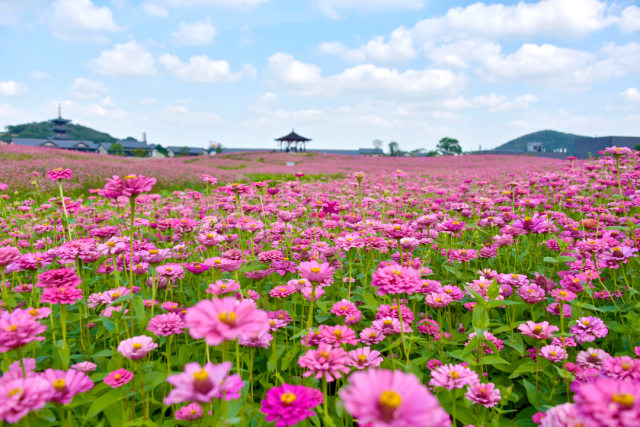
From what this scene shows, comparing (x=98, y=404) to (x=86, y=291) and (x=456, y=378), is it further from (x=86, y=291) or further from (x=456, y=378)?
(x=86, y=291)

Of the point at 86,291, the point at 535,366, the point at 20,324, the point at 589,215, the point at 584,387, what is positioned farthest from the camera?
the point at 589,215

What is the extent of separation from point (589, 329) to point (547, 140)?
7087 inches

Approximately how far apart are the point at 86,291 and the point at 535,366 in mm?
3152

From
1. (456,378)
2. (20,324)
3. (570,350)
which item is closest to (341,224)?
(570,350)

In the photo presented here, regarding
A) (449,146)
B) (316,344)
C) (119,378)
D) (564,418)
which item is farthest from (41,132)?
(564,418)

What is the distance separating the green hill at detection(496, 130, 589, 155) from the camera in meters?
144

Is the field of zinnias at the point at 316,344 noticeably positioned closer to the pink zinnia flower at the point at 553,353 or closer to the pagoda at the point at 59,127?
the pink zinnia flower at the point at 553,353

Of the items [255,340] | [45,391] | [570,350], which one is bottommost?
[570,350]

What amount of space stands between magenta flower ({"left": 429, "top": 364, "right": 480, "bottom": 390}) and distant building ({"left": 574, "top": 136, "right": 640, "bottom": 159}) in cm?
3982

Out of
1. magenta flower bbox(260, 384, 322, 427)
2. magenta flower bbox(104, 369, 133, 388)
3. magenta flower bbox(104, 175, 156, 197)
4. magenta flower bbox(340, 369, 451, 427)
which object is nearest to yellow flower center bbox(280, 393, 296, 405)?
magenta flower bbox(260, 384, 322, 427)

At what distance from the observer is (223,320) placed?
894 mm

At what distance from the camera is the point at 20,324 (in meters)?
1.10

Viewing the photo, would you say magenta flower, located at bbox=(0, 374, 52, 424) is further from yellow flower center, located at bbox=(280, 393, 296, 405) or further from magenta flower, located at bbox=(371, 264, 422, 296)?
magenta flower, located at bbox=(371, 264, 422, 296)

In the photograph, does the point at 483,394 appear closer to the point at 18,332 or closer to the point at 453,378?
the point at 453,378
